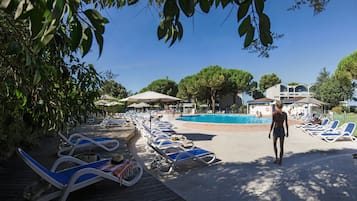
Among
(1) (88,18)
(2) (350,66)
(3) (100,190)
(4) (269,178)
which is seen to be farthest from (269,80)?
(1) (88,18)

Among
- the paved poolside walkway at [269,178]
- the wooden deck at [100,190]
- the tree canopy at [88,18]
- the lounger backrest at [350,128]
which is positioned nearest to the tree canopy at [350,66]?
the lounger backrest at [350,128]

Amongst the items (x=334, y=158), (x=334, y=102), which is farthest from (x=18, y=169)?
(x=334, y=102)

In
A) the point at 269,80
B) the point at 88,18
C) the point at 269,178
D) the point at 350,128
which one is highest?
the point at 269,80

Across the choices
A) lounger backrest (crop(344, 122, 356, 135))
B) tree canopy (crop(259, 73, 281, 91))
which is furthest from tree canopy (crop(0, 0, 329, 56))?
tree canopy (crop(259, 73, 281, 91))

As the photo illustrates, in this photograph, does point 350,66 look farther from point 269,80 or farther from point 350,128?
point 269,80

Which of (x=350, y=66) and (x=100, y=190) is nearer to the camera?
(x=100, y=190)

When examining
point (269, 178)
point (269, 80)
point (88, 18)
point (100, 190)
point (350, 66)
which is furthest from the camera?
point (269, 80)

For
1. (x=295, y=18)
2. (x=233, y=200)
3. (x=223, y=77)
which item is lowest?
(x=233, y=200)

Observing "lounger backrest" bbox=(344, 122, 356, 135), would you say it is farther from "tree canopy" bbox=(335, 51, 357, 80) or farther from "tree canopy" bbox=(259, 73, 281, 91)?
"tree canopy" bbox=(259, 73, 281, 91)

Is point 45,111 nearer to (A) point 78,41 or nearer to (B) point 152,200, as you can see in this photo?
(A) point 78,41

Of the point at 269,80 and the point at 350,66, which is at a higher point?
the point at 269,80

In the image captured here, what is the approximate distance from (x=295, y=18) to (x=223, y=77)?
35.8 meters

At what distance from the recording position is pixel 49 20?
0.58 metres

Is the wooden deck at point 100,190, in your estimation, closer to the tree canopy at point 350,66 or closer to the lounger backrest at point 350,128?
the lounger backrest at point 350,128
